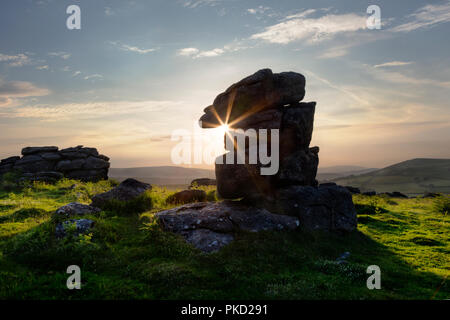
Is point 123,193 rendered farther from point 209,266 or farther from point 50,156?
point 50,156

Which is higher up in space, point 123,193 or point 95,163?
point 95,163

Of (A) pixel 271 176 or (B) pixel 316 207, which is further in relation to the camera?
(A) pixel 271 176

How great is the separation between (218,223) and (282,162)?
702cm

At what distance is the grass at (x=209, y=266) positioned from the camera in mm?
10586

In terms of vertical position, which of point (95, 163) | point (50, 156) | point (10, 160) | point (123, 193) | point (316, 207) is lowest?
point (316, 207)

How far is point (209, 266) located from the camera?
12.8 metres

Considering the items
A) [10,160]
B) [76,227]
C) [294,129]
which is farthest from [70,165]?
[294,129]

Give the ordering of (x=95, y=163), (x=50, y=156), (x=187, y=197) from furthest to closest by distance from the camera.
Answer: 1. (x=95, y=163)
2. (x=50, y=156)
3. (x=187, y=197)

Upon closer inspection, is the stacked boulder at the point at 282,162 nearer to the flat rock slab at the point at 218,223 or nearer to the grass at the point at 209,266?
the flat rock slab at the point at 218,223

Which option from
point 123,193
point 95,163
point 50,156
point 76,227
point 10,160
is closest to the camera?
point 76,227

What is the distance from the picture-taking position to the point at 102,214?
19.0 meters

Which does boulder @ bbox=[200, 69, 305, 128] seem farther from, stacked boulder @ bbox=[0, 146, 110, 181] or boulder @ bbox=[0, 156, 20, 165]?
boulder @ bbox=[0, 156, 20, 165]

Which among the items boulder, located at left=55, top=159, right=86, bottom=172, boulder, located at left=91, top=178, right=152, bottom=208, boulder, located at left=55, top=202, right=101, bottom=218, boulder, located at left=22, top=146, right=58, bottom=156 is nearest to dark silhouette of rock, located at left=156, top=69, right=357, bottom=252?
boulder, located at left=55, top=202, right=101, bottom=218
